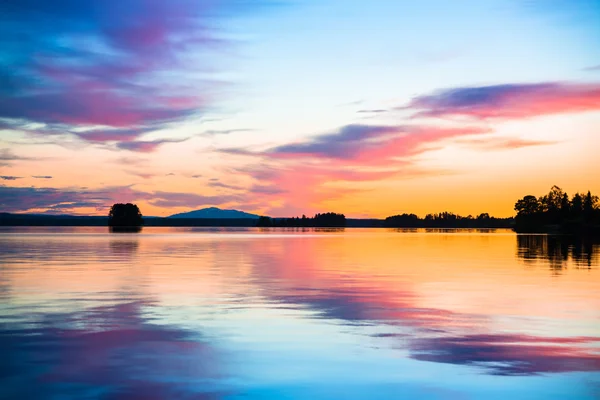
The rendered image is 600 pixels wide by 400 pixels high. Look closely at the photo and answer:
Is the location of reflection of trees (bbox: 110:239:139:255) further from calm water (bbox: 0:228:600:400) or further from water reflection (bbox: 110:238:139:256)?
calm water (bbox: 0:228:600:400)

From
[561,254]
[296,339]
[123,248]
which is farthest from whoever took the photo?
[123,248]

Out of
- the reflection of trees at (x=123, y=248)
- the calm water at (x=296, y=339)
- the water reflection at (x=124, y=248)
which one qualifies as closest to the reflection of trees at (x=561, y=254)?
the calm water at (x=296, y=339)

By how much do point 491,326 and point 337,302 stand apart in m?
6.20

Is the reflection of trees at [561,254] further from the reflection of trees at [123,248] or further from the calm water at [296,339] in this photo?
the reflection of trees at [123,248]

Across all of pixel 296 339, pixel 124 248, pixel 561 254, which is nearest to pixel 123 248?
pixel 124 248

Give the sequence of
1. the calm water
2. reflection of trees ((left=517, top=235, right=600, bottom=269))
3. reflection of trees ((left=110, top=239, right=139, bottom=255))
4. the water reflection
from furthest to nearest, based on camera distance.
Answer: reflection of trees ((left=110, top=239, right=139, bottom=255)), the water reflection, reflection of trees ((left=517, top=235, right=600, bottom=269)), the calm water

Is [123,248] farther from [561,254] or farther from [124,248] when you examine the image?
[561,254]

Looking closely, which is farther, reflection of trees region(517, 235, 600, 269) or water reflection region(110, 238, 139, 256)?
water reflection region(110, 238, 139, 256)

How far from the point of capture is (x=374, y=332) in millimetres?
16000

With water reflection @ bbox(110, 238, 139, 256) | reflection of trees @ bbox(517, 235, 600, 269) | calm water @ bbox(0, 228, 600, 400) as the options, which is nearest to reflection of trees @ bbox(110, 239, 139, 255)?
water reflection @ bbox(110, 238, 139, 256)

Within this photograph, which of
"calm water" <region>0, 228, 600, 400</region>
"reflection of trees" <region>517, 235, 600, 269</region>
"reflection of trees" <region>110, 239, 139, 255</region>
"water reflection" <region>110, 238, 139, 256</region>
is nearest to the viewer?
"calm water" <region>0, 228, 600, 400</region>

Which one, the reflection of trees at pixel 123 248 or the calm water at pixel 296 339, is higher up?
the reflection of trees at pixel 123 248

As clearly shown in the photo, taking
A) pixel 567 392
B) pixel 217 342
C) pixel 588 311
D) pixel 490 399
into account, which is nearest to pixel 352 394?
pixel 490 399

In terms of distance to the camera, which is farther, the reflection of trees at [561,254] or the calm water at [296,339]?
the reflection of trees at [561,254]
